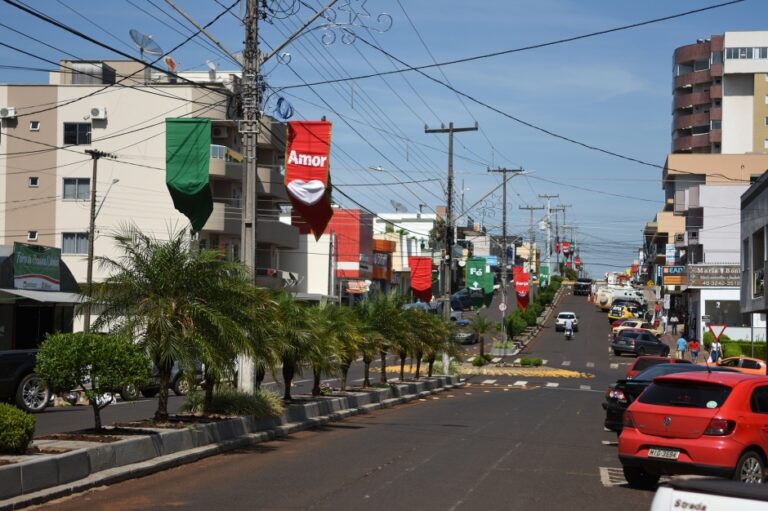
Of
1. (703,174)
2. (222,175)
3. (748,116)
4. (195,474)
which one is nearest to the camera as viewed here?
(195,474)

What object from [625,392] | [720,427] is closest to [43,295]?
[625,392]

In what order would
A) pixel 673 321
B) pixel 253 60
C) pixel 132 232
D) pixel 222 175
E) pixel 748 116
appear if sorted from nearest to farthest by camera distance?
1. pixel 132 232
2. pixel 253 60
3. pixel 222 175
4. pixel 673 321
5. pixel 748 116

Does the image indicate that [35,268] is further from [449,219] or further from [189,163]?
[449,219]

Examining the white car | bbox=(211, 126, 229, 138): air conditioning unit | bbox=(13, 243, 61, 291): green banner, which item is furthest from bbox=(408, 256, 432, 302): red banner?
the white car

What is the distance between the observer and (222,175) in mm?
55750

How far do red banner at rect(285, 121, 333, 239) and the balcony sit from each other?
32364 millimetres

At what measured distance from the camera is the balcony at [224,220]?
55.1 meters

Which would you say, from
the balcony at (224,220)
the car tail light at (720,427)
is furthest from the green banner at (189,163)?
the balcony at (224,220)

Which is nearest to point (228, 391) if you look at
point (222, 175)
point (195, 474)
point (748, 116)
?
point (195, 474)

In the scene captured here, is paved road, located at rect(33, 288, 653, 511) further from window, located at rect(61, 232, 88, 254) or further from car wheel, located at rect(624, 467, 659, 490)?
window, located at rect(61, 232, 88, 254)

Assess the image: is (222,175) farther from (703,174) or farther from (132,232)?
(703,174)

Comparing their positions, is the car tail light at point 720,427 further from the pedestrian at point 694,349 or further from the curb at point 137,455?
the pedestrian at point 694,349

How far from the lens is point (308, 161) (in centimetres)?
2272

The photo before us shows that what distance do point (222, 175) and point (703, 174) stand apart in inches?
2561
